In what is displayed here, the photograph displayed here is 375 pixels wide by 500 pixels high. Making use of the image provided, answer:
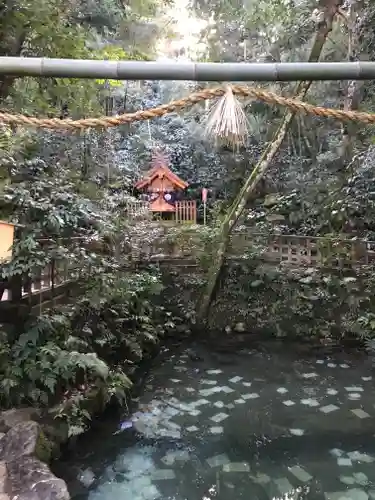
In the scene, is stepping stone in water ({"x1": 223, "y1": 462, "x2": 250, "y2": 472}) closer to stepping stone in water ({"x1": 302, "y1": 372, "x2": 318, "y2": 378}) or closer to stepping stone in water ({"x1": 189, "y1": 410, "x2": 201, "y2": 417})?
stepping stone in water ({"x1": 189, "y1": 410, "x2": 201, "y2": 417})

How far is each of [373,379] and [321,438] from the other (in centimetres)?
216

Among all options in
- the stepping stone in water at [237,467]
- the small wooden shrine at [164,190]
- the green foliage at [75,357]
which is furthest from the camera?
the small wooden shrine at [164,190]

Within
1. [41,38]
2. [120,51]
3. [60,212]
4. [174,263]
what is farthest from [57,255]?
[174,263]

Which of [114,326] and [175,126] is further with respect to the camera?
[175,126]

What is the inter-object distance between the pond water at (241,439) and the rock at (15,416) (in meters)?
0.59

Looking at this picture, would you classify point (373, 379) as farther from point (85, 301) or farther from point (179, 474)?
point (85, 301)

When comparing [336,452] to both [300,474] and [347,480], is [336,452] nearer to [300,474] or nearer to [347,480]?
[347,480]

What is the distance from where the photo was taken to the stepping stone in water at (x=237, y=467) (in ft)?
15.5

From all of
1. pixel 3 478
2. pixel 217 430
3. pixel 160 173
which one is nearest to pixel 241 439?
pixel 217 430

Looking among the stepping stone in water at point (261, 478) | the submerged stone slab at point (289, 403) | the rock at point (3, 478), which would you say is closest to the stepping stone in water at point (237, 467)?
the stepping stone in water at point (261, 478)

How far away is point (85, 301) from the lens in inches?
249

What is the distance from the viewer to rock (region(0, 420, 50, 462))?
13.5ft

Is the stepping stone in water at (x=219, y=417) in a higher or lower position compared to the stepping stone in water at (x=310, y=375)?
lower

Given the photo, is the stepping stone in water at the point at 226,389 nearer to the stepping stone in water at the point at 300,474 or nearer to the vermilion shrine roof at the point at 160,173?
the stepping stone in water at the point at 300,474
